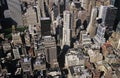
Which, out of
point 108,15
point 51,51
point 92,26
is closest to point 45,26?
point 51,51

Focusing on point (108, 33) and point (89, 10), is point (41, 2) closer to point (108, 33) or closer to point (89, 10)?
point (89, 10)

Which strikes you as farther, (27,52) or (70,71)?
(27,52)

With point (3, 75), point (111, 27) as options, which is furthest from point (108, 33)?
point (3, 75)

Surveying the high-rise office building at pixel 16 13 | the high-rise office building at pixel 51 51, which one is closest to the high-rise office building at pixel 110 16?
the high-rise office building at pixel 51 51

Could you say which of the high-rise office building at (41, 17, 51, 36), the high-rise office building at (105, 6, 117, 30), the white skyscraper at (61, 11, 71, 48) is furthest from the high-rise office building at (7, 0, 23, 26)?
the high-rise office building at (105, 6, 117, 30)

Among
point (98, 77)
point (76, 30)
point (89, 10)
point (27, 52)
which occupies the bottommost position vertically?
point (98, 77)

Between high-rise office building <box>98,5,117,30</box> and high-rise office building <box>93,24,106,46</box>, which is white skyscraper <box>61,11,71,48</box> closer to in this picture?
high-rise office building <box>93,24,106,46</box>

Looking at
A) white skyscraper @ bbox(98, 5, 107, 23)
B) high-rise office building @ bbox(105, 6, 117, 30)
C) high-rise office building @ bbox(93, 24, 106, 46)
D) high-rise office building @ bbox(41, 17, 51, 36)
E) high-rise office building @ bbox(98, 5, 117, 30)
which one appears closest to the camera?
high-rise office building @ bbox(41, 17, 51, 36)

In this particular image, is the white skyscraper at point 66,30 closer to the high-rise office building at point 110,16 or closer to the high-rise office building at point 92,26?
the high-rise office building at point 92,26
